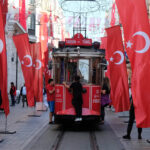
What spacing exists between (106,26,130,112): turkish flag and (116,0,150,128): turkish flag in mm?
6153

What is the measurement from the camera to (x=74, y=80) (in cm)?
1363

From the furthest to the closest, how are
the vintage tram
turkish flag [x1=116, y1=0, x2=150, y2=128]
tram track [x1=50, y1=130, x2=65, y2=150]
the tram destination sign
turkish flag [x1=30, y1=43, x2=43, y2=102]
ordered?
turkish flag [x1=30, y1=43, x2=43, y2=102] → the tram destination sign → the vintage tram → tram track [x1=50, y1=130, x2=65, y2=150] → turkish flag [x1=116, y1=0, x2=150, y2=128]

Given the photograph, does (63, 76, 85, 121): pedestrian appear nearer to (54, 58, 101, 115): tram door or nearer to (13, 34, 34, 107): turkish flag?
(54, 58, 101, 115): tram door

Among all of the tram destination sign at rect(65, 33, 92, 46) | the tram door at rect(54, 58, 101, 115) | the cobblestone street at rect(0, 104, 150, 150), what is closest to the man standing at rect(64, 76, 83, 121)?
the tram door at rect(54, 58, 101, 115)

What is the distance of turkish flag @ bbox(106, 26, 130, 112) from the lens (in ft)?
48.3

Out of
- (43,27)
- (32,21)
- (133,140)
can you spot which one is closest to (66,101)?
(133,140)

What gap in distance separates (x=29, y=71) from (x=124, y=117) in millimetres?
5492

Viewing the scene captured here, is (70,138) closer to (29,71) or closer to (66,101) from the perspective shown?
(66,101)

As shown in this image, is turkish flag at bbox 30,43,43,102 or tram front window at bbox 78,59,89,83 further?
turkish flag at bbox 30,43,43,102

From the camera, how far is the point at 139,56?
27.9 ft

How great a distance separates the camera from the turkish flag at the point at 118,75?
1471cm

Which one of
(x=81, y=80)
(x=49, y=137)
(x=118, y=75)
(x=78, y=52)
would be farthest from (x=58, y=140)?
(x=118, y=75)

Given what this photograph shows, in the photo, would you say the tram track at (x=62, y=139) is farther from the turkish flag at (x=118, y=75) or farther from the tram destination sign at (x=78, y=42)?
the tram destination sign at (x=78, y=42)

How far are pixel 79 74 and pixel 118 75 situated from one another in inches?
75.7
